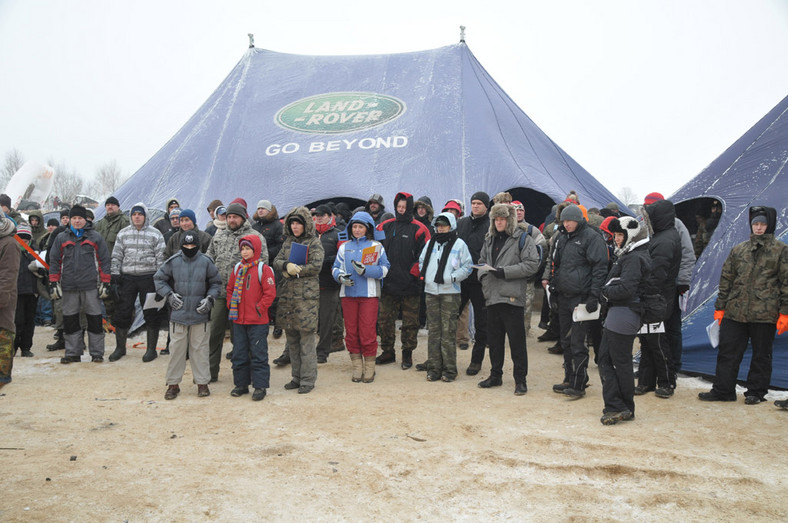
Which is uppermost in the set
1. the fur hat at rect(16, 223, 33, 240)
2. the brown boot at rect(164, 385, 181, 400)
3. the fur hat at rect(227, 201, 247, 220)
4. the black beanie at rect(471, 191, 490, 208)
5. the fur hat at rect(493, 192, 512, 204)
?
the fur hat at rect(493, 192, 512, 204)

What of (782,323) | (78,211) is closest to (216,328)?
(78,211)

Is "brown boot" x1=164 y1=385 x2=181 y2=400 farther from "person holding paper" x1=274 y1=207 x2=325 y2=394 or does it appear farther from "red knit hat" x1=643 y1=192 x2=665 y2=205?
"red knit hat" x1=643 y1=192 x2=665 y2=205

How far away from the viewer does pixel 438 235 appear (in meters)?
5.80

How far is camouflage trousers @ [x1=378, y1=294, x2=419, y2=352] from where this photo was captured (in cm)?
625

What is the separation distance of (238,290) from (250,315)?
0.82 feet

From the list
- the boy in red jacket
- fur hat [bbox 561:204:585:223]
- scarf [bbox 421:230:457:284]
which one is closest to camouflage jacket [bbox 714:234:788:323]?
fur hat [bbox 561:204:585:223]

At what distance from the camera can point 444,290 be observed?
5.64 metres

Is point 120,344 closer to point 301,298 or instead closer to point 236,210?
point 236,210

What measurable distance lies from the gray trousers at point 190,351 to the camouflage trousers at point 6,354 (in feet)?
5.39

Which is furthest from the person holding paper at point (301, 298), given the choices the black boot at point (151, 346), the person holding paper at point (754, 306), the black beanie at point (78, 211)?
the person holding paper at point (754, 306)

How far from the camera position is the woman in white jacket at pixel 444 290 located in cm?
562

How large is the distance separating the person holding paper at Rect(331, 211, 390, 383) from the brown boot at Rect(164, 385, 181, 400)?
1.63m

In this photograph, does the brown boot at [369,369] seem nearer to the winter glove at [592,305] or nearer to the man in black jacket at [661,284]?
the winter glove at [592,305]

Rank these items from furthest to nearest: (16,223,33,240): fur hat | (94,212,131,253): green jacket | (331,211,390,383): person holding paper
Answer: (94,212,131,253): green jacket < (16,223,33,240): fur hat < (331,211,390,383): person holding paper
